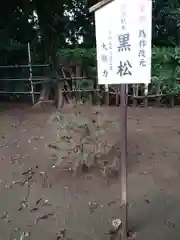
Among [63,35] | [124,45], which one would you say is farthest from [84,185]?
[63,35]

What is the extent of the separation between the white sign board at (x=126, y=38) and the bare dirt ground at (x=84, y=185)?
128 centimetres

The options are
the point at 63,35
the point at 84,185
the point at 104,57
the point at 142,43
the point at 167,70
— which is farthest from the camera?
the point at 63,35

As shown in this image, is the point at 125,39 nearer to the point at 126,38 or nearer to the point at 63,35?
the point at 126,38

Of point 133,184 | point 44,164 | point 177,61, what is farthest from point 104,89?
point 133,184

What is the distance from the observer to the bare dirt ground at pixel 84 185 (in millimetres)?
2938

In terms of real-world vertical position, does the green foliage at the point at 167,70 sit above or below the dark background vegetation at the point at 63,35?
below

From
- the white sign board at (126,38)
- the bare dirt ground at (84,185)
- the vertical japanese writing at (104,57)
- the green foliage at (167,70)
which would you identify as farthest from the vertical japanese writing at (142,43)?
the green foliage at (167,70)

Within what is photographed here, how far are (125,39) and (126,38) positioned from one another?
10mm

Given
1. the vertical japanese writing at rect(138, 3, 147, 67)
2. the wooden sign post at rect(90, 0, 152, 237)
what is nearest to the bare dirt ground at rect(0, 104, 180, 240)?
the wooden sign post at rect(90, 0, 152, 237)

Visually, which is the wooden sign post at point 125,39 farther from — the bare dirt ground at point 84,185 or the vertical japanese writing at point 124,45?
the bare dirt ground at point 84,185

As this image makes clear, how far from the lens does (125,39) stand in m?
2.55

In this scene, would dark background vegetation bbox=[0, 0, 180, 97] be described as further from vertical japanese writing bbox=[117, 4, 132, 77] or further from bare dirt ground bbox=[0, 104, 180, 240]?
vertical japanese writing bbox=[117, 4, 132, 77]

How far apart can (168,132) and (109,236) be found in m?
3.41

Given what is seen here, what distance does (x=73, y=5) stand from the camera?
11.2 metres
